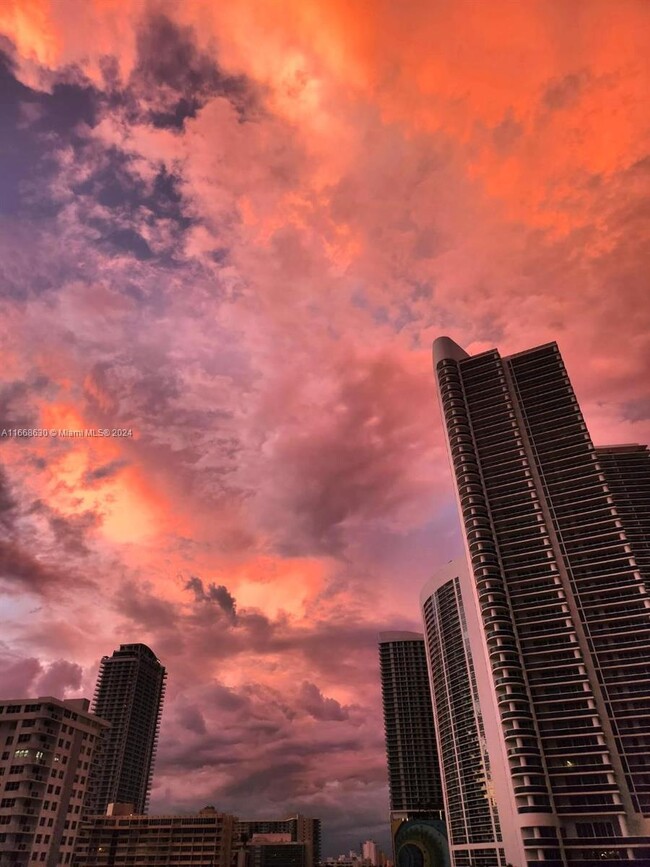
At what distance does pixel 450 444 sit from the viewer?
196 meters

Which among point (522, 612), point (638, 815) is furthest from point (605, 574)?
point (638, 815)

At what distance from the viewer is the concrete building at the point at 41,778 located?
108938 mm

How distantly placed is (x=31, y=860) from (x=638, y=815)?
123989 mm

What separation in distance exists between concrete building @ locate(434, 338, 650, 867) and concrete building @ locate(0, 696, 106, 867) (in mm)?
96567

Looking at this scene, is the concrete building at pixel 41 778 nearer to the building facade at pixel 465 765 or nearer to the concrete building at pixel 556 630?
the concrete building at pixel 556 630

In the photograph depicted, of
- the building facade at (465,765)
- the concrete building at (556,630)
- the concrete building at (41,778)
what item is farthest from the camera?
the building facade at (465,765)

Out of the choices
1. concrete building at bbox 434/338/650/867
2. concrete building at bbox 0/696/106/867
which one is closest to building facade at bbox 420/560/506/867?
concrete building at bbox 434/338/650/867

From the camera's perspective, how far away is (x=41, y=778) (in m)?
115

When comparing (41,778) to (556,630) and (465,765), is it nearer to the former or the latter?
(556,630)

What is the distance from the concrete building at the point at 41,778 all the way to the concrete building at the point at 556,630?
96567 millimetres

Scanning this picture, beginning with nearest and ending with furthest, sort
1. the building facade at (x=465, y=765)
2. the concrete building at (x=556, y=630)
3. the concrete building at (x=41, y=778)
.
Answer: the concrete building at (x=41, y=778) < the concrete building at (x=556, y=630) < the building facade at (x=465, y=765)

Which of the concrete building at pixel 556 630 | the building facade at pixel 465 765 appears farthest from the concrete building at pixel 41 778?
the building facade at pixel 465 765

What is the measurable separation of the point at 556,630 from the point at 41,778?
4854 inches

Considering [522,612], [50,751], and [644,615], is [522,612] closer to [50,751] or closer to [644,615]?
[644,615]
